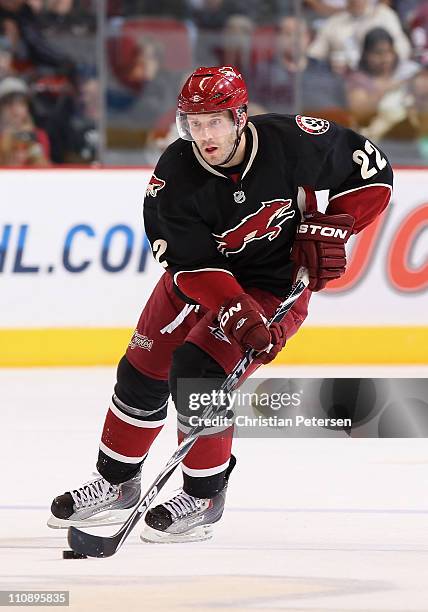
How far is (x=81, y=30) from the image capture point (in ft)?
19.6

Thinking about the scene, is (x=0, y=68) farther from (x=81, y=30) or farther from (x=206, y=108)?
(x=206, y=108)

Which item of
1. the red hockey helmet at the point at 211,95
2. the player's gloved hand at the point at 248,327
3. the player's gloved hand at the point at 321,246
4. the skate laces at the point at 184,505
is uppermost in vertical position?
the red hockey helmet at the point at 211,95

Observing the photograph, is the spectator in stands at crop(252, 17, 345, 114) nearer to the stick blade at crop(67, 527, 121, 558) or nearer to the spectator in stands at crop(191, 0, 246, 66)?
the spectator in stands at crop(191, 0, 246, 66)

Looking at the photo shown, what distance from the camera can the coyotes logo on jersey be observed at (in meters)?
2.86

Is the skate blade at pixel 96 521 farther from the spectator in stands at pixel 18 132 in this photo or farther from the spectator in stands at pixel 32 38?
the spectator in stands at pixel 32 38

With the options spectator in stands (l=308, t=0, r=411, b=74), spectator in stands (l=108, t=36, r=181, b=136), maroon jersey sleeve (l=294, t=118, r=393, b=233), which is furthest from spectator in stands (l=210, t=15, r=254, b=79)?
maroon jersey sleeve (l=294, t=118, r=393, b=233)

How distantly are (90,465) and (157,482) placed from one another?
3.47 ft

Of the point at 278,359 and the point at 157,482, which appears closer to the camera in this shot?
the point at 157,482

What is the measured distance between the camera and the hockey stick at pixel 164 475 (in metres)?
2.72

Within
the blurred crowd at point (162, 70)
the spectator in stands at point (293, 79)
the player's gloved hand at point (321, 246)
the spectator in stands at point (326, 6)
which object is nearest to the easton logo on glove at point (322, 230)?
the player's gloved hand at point (321, 246)

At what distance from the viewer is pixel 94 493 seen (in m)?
3.11

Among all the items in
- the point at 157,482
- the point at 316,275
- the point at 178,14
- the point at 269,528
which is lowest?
the point at 269,528

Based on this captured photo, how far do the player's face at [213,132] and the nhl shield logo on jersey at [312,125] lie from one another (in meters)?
0.24

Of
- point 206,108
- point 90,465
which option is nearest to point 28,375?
point 90,465
